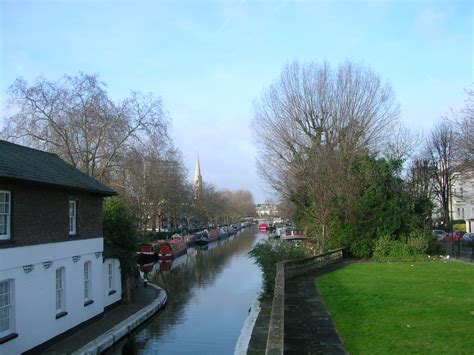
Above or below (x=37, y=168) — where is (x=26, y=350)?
below

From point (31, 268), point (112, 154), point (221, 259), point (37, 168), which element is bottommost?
point (221, 259)

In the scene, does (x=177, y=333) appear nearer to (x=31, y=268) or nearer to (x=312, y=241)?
(x=31, y=268)

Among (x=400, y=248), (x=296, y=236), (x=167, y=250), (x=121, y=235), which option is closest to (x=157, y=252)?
(x=167, y=250)

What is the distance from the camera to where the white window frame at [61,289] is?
15841 millimetres

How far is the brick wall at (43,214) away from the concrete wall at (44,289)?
0.28 m

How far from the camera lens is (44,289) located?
14562 millimetres

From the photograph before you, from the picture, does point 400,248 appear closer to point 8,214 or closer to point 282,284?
point 282,284

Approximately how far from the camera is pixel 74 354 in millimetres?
13555

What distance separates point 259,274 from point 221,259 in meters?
13.1

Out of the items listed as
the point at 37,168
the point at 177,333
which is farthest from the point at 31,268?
the point at 177,333

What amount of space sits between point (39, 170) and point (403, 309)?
38.3 ft

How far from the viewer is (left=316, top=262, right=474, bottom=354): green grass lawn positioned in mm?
9711

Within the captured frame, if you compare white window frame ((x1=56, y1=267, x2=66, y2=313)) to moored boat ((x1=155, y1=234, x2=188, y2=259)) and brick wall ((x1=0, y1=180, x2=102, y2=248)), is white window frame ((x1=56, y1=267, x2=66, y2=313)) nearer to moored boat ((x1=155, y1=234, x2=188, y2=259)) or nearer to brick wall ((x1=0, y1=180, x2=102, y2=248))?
brick wall ((x1=0, y1=180, x2=102, y2=248))

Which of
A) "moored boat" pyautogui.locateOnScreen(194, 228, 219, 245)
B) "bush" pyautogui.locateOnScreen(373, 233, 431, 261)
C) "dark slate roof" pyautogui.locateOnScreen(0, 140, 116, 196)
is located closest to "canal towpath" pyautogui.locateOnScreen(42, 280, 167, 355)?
"dark slate roof" pyautogui.locateOnScreen(0, 140, 116, 196)
